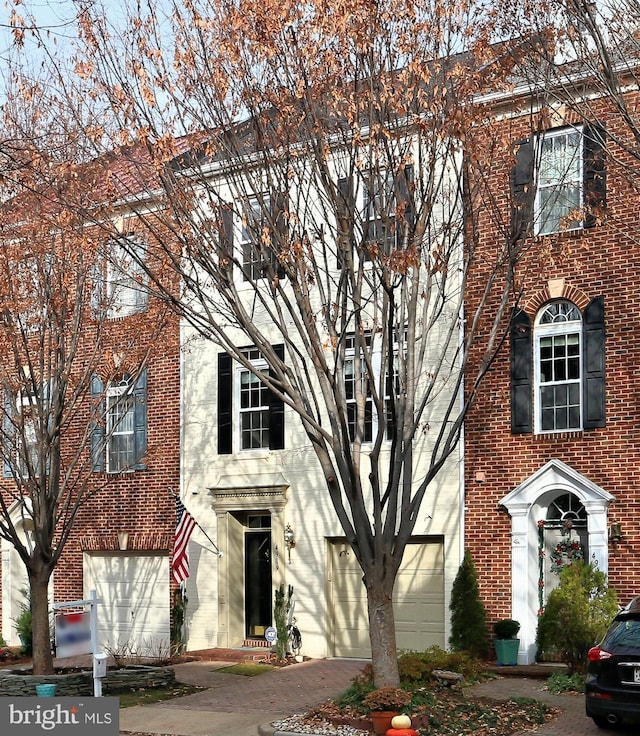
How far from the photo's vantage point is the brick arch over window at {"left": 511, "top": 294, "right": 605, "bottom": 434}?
57.7 ft

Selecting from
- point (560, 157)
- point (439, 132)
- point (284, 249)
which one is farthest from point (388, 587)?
point (560, 157)

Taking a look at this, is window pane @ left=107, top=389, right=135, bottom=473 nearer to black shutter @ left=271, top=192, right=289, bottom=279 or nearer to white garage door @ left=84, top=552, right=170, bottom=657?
white garage door @ left=84, top=552, right=170, bottom=657

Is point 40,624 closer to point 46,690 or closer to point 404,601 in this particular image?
point 46,690

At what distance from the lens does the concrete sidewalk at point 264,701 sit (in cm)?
1409

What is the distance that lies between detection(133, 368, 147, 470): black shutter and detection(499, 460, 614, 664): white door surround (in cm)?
795

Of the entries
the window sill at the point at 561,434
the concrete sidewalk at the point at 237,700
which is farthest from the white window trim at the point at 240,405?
the window sill at the point at 561,434

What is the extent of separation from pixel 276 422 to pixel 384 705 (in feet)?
28.5

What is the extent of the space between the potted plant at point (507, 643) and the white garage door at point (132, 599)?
7.22 meters

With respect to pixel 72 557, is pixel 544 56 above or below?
above

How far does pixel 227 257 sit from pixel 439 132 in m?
2.88

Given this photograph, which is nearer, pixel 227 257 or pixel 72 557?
pixel 227 257

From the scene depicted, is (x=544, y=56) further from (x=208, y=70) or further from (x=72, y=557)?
(x=72, y=557)

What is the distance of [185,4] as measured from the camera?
13.4 meters

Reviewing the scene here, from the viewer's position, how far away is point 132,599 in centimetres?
2319
